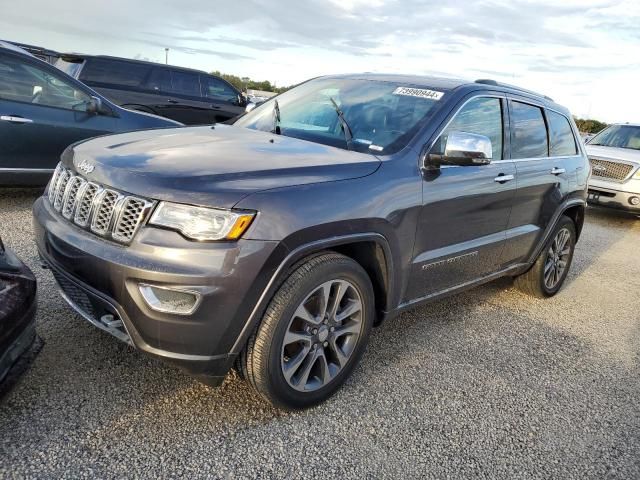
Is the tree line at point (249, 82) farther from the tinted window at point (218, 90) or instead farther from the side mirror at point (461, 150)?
the side mirror at point (461, 150)

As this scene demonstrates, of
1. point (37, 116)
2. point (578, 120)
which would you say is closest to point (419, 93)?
point (37, 116)

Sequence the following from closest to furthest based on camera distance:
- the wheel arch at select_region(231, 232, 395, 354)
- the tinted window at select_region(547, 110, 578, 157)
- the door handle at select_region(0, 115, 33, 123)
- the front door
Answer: the wheel arch at select_region(231, 232, 395, 354) < the front door < the tinted window at select_region(547, 110, 578, 157) < the door handle at select_region(0, 115, 33, 123)

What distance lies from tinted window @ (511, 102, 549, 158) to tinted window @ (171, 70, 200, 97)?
27.5 feet

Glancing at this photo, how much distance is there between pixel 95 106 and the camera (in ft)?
20.4

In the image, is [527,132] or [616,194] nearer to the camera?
[527,132]

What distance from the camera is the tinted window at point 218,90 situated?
39.2ft

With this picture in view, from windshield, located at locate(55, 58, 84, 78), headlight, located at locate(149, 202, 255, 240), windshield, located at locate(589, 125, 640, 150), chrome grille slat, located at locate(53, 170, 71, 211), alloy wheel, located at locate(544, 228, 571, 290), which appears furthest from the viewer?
windshield, located at locate(589, 125, 640, 150)

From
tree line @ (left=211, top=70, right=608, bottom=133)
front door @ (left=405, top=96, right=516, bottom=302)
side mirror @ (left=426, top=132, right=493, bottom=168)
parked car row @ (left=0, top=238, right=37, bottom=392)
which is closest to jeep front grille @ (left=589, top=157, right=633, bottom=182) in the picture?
front door @ (left=405, top=96, right=516, bottom=302)

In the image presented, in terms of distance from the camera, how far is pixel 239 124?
160 inches

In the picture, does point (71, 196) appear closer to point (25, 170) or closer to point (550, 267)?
point (25, 170)

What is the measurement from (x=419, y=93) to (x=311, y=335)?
1841 mm

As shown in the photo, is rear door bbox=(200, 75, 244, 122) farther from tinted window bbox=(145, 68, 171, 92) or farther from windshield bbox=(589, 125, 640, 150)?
windshield bbox=(589, 125, 640, 150)

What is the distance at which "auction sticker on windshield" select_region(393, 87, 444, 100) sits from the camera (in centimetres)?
361

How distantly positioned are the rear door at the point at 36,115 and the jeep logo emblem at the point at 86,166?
3450 mm
